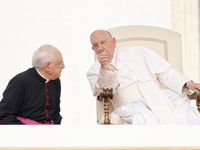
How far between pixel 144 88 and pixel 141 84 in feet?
0.23

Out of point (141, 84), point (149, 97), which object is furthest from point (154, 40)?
point (149, 97)

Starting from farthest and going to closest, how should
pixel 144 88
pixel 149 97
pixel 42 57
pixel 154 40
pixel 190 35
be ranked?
pixel 190 35
pixel 154 40
pixel 144 88
pixel 149 97
pixel 42 57

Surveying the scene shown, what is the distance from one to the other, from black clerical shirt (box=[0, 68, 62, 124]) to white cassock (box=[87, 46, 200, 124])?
0.43 metres

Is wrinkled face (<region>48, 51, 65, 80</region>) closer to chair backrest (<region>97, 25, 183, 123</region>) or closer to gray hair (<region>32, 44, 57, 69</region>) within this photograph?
gray hair (<region>32, 44, 57, 69</region>)

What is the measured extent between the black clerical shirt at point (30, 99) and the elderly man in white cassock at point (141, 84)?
43cm

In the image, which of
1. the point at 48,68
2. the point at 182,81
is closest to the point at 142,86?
the point at 182,81

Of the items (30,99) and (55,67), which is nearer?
(30,99)

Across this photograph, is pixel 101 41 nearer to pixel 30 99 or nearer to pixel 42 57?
pixel 42 57

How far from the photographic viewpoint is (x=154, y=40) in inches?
141

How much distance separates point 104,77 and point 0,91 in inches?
105

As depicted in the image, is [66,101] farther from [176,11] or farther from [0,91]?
[176,11]

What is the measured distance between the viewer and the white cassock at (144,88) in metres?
2.69

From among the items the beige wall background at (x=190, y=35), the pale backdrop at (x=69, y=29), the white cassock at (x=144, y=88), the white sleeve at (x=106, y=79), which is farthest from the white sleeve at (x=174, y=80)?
the beige wall background at (x=190, y=35)

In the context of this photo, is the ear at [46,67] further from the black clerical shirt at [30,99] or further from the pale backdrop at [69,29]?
the pale backdrop at [69,29]
